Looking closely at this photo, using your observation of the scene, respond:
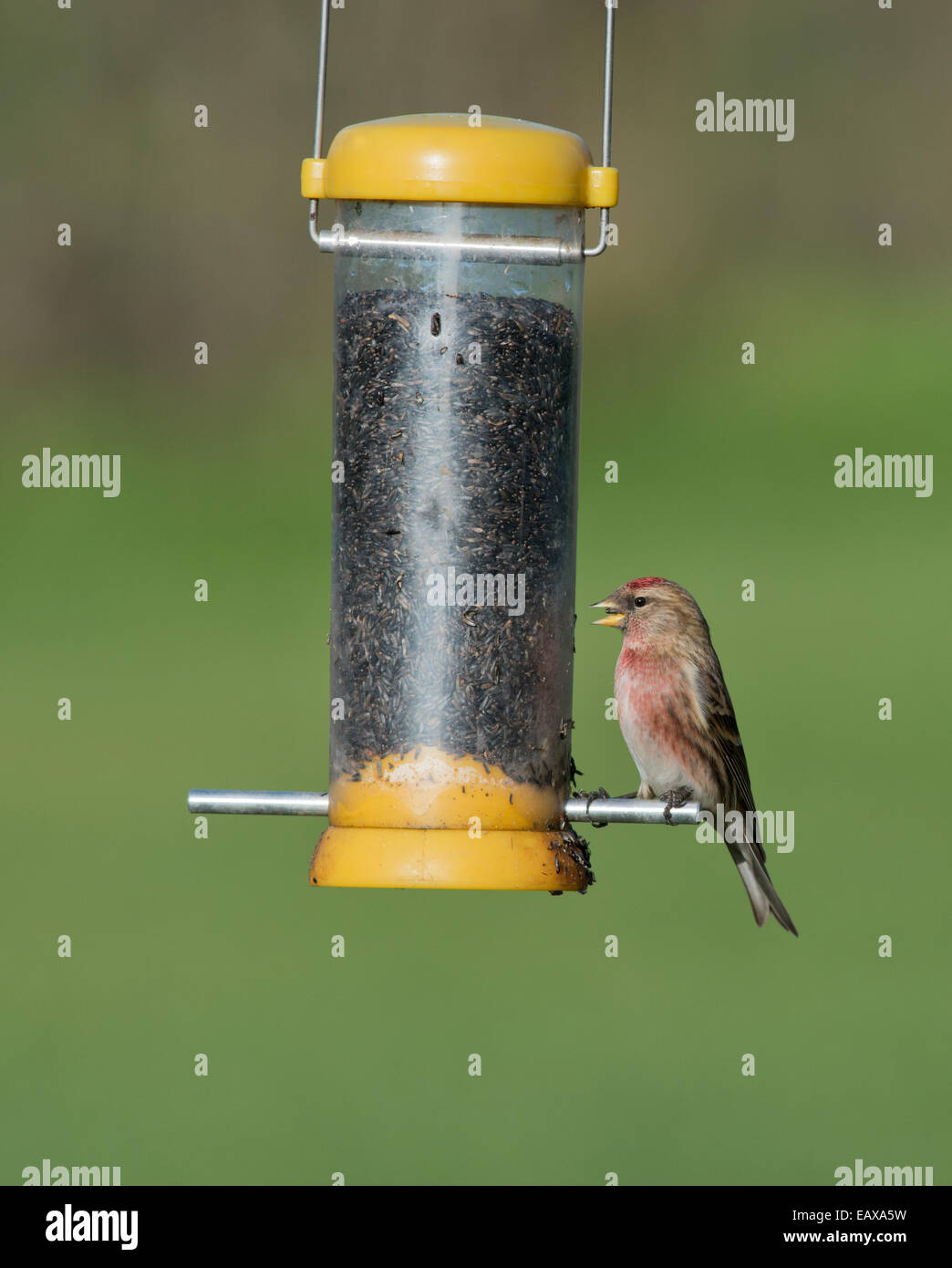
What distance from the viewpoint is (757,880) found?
9.98 metres

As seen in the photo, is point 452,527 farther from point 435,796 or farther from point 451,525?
point 435,796

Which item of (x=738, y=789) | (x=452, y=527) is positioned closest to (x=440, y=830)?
(x=452, y=527)

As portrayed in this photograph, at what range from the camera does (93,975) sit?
33750 millimetres

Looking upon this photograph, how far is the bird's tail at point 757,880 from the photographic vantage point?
994cm

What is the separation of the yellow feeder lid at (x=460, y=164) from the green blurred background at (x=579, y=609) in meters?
16.4

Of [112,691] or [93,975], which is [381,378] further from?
[112,691]

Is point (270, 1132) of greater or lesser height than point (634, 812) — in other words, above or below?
below

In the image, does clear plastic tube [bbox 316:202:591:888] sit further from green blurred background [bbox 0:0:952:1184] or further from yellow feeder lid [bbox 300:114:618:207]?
green blurred background [bbox 0:0:952:1184]

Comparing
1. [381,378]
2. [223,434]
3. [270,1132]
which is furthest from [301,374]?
[381,378]

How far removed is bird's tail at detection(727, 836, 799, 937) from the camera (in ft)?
32.6

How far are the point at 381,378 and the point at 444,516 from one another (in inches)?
21.0

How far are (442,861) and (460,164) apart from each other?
7.52ft

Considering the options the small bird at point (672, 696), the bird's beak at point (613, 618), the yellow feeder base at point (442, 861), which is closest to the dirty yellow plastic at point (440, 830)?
the yellow feeder base at point (442, 861)

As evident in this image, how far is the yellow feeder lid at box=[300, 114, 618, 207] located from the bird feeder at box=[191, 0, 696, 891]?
29 millimetres
